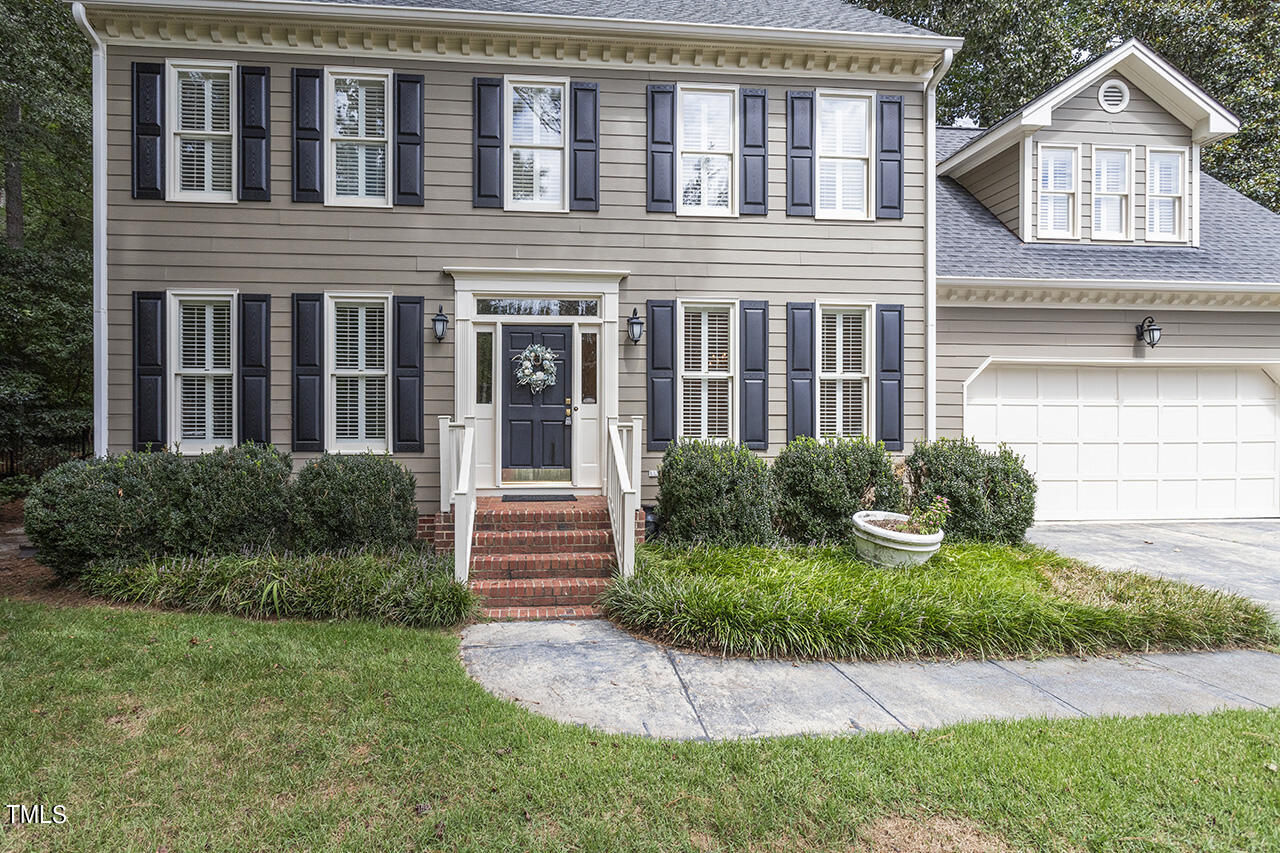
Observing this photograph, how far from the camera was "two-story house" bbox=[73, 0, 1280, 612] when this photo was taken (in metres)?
6.40

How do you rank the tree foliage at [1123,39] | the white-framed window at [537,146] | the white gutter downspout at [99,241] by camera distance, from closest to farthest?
the white gutter downspout at [99,241]
the white-framed window at [537,146]
the tree foliage at [1123,39]

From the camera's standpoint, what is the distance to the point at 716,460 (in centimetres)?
608

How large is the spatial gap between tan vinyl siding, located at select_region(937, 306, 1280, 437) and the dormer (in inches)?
42.2

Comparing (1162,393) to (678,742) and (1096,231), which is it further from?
(678,742)

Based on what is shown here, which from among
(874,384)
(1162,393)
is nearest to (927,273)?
(874,384)

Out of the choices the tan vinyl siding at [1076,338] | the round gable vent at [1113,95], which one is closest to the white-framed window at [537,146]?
the tan vinyl siding at [1076,338]

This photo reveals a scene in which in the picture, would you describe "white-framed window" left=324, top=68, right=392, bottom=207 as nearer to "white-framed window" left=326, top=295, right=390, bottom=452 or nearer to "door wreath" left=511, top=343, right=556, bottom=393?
"white-framed window" left=326, top=295, right=390, bottom=452

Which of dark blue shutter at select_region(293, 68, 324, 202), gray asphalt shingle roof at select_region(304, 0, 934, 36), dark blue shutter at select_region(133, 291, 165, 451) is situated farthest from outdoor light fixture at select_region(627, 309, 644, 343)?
dark blue shutter at select_region(133, 291, 165, 451)

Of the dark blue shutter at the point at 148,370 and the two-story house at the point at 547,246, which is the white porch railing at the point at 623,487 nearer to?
the two-story house at the point at 547,246

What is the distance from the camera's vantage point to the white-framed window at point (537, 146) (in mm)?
6797

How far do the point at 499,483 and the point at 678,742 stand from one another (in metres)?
4.31

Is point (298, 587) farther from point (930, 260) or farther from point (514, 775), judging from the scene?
point (930, 260)

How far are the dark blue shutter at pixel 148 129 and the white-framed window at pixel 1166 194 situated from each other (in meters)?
12.0

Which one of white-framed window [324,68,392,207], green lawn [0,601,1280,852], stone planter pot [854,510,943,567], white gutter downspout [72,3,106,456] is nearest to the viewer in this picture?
green lawn [0,601,1280,852]
